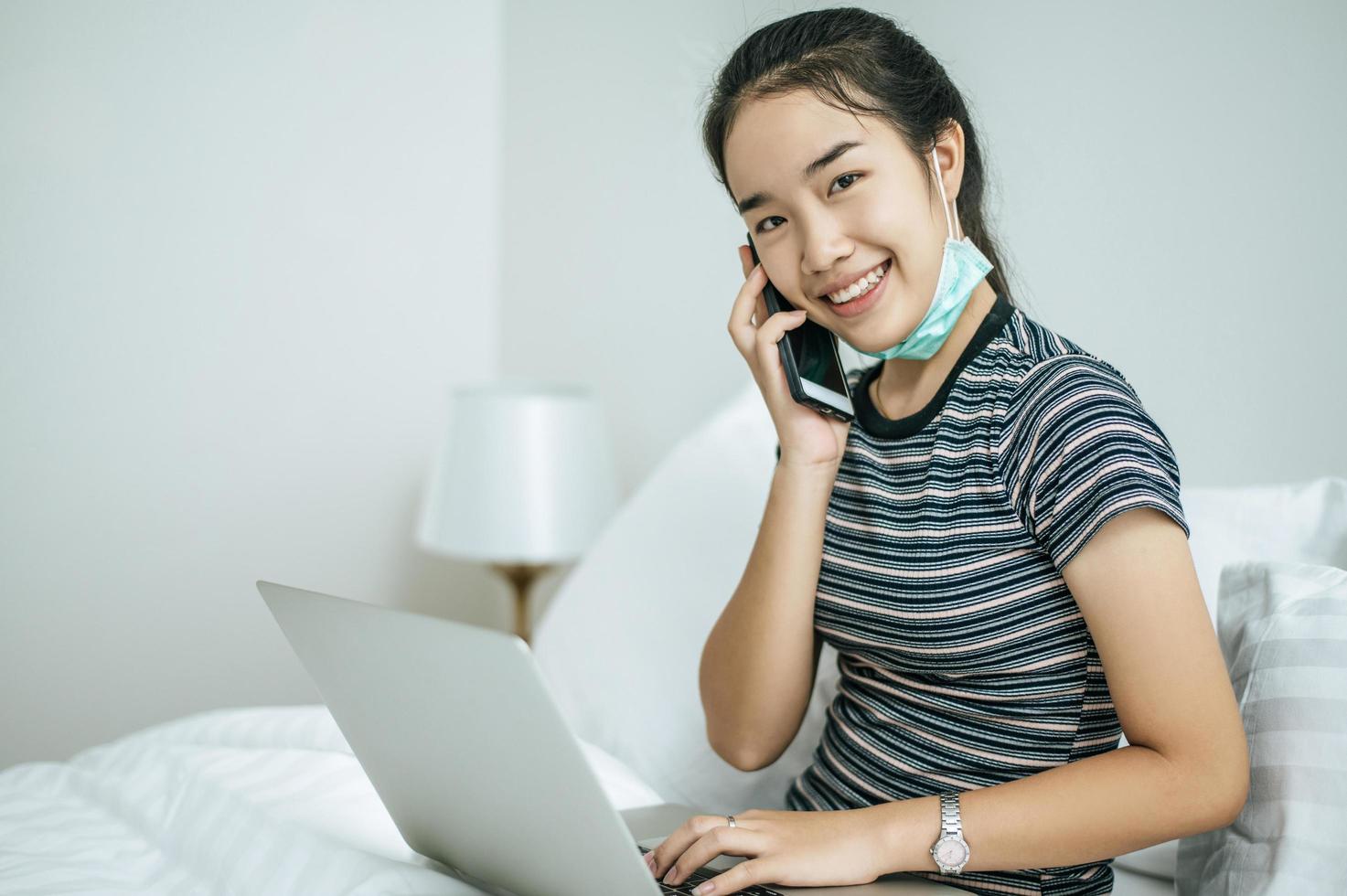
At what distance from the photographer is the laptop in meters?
0.59

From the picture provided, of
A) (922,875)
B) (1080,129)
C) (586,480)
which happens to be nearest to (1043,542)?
(922,875)

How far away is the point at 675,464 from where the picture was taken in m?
1.42

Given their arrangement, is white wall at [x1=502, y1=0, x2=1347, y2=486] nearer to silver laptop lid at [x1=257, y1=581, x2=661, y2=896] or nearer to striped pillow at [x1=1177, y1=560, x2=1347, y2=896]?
striped pillow at [x1=1177, y1=560, x2=1347, y2=896]

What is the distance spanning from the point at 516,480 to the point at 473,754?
1256 mm

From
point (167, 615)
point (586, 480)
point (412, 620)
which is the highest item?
point (412, 620)

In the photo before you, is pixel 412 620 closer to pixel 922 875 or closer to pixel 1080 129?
pixel 922 875

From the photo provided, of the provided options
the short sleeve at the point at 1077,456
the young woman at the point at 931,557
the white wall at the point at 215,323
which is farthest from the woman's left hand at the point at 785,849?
the white wall at the point at 215,323

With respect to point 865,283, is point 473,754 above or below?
below

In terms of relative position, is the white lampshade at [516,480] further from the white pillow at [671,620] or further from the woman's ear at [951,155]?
the woman's ear at [951,155]

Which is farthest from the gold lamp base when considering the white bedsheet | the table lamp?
the white bedsheet

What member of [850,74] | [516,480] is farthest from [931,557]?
[516,480]

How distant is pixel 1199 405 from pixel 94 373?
1.70 meters

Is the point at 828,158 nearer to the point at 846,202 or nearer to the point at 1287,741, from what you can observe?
the point at 846,202

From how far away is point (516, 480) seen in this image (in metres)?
1.90
